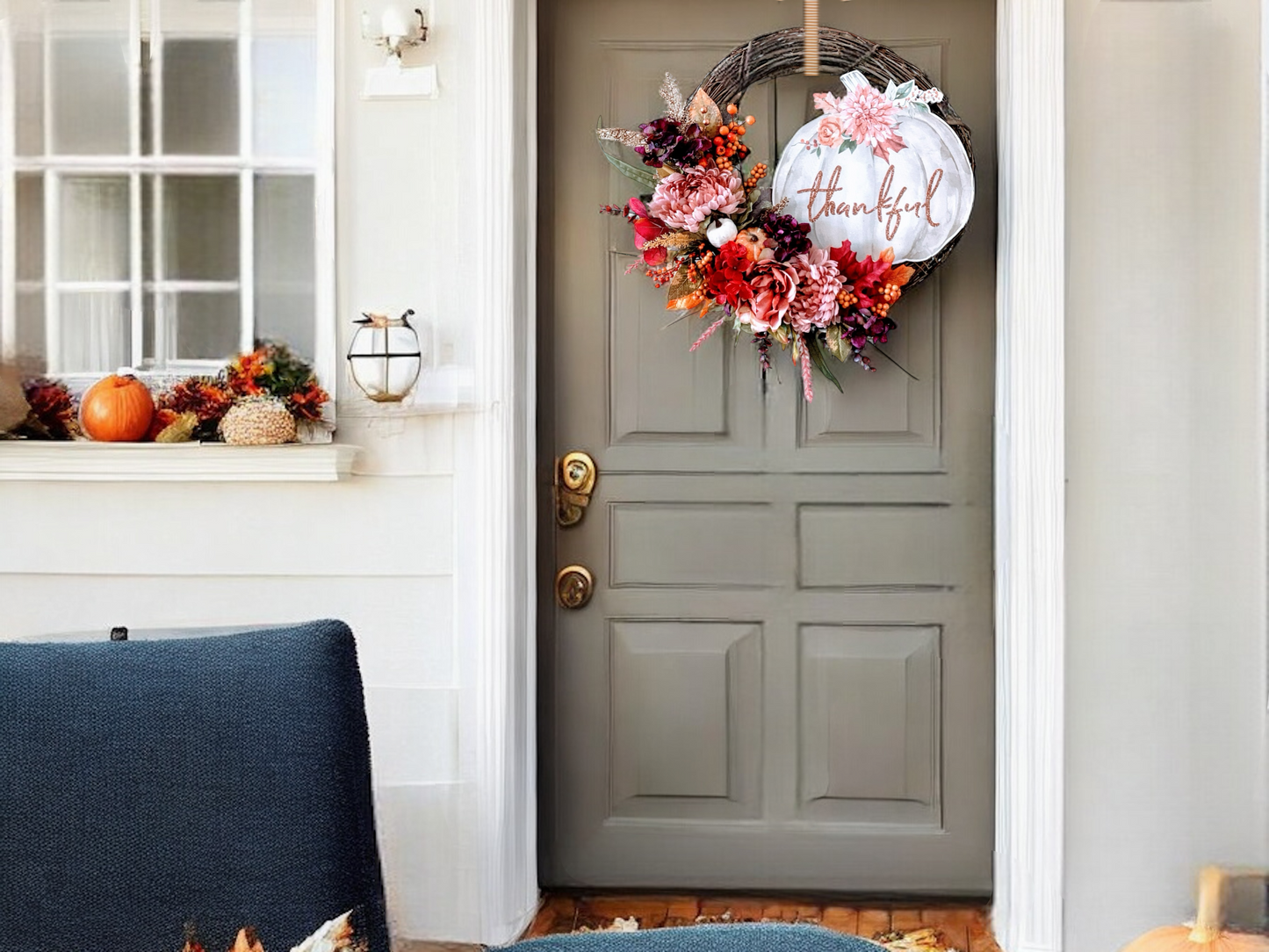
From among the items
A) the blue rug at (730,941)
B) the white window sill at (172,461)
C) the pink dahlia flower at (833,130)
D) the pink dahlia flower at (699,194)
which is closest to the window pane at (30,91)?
the white window sill at (172,461)

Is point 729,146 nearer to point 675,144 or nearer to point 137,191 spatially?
point 675,144

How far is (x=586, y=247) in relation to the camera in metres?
3.03

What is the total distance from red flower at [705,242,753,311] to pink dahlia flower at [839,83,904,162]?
0.34 metres

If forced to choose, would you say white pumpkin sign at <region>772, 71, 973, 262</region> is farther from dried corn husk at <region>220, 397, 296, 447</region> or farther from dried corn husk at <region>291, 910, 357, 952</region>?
dried corn husk at <region>291, 910, 357, 952</region>

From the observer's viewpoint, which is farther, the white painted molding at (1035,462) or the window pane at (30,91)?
the window pane at (30,91)

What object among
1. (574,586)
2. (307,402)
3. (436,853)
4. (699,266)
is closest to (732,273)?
(699,266)

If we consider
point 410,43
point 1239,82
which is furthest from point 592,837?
point 1239,82

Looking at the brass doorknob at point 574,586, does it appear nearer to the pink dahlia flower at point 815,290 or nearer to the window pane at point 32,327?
the pink dahlia flower at point 815,290

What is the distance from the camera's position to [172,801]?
1.64m

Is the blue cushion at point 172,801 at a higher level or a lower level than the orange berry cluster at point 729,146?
lower

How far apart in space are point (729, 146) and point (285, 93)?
3.29 feet

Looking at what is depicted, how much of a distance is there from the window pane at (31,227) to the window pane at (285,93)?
0.53 m

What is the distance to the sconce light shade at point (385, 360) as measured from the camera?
8.98ft

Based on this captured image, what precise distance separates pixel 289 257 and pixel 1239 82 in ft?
6.50
